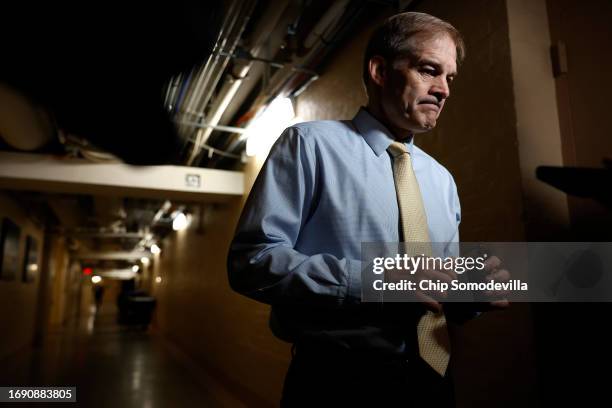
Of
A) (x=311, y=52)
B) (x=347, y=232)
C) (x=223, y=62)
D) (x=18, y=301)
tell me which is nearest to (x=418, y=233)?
(x=347, y=232)

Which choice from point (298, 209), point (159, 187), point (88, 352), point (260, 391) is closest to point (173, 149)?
point (159, 187)

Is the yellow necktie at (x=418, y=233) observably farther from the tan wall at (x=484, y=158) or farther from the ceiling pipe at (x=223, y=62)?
the ceiling pipe at (x=223, y=62)

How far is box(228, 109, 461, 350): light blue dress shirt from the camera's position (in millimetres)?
786

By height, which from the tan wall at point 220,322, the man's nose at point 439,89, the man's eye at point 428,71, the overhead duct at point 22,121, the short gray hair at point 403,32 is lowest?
the tan wall at point 220,322

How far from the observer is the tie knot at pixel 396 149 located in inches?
40.2

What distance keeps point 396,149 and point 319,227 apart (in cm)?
28

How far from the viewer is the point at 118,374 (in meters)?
5.37

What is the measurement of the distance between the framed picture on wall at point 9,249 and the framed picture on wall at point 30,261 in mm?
653

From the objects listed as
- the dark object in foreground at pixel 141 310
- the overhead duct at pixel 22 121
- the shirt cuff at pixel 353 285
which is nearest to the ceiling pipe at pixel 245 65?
the overhead duct at pixel 22 121

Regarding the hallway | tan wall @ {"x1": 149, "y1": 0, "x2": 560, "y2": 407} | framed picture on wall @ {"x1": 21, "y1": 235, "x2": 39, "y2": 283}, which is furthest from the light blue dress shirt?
framed picture on wall @ {"x1": 21, "y1": 235, "x2": 39, "y2": 283}

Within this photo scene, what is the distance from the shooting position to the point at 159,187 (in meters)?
4.30

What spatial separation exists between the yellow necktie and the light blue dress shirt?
0.02 meters

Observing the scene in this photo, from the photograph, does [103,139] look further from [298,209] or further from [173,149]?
[298,209]

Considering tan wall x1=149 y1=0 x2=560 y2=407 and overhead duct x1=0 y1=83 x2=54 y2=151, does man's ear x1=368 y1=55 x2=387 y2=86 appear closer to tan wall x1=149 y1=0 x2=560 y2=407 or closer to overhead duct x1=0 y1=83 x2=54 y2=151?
tan wall x1=149 y1=0 x2=560 y2=407
